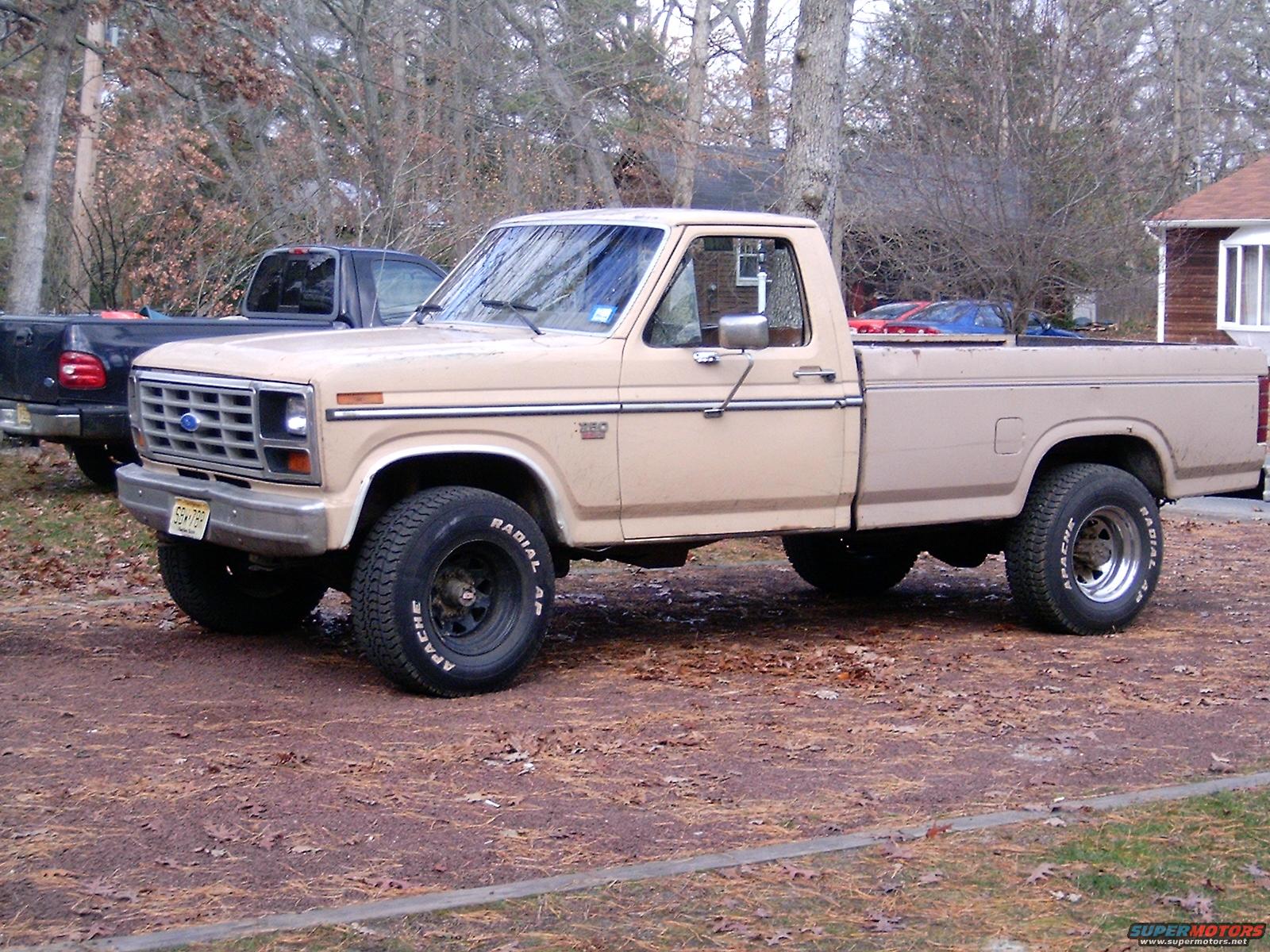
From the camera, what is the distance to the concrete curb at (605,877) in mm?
4027

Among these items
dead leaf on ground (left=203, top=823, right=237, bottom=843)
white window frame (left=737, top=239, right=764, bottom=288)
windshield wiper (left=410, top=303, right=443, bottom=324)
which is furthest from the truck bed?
dead leaf on ground (left=203, top=823, right=237, bottom=843)

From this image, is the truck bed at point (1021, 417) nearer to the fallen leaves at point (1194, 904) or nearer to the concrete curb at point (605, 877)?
the concrete curb at point (605, 877)

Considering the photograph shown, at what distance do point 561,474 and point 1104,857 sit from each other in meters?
2.90

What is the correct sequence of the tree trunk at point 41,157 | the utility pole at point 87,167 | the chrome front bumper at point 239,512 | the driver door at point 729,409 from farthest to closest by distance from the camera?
the utility pole at point 87,167, the tree trunk at point 41,157, the driver door at point 729,409, the chrome front bumper at point 239,512

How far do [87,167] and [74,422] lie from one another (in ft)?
42.6

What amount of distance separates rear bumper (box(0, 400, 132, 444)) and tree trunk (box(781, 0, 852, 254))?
5371 millimetres

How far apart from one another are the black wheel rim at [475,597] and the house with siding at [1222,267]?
22.2 m

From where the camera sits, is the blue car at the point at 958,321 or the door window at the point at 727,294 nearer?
the door window at the point at 727,294

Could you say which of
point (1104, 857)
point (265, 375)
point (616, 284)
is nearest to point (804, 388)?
point (616, 284)

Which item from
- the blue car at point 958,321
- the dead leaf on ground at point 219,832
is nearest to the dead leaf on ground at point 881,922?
the dead leaf on ground at point 219,832

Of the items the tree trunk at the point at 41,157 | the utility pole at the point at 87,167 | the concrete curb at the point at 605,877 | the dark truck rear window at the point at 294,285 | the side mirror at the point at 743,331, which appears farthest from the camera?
the utility pole at the point at 87,167

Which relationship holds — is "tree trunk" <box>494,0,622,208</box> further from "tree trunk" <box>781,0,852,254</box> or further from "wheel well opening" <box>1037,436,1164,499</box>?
"wheel well opening" <box>1037,436,1164,499</box>

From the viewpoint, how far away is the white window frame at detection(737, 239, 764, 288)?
24.3 ft

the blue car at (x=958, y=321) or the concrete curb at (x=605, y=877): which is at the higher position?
the blue car at (x=958, y=321)
